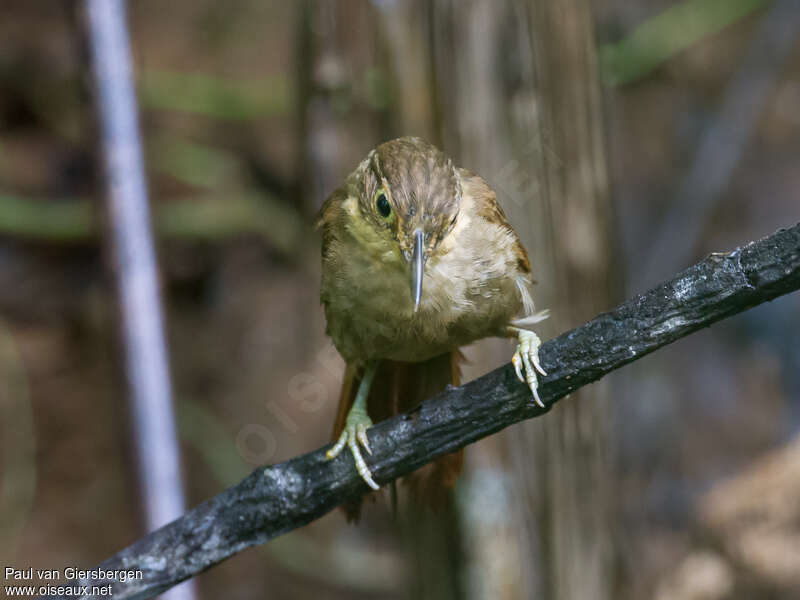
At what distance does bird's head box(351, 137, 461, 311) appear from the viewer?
2066 millimetres

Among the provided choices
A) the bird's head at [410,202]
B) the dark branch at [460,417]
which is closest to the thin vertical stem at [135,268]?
the dark branch at [460,417]

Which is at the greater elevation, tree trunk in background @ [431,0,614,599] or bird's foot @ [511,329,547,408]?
tree trunk in background @ [431,0,614,599]

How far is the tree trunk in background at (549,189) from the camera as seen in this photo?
9.80 feet

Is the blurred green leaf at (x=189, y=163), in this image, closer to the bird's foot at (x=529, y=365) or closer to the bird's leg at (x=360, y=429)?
the bird's leg at (x=360, y=429)

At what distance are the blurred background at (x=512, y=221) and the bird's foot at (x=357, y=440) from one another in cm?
73

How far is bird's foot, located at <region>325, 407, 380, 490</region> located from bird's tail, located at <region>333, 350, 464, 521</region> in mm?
53

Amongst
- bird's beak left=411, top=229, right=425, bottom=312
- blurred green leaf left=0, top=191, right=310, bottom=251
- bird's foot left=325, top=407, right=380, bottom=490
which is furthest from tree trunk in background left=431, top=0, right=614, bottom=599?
blurred green leaf left=0, top=191, right=310, bottom=251

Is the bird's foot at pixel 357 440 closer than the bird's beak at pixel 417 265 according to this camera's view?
No

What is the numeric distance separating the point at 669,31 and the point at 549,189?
263 centimetres

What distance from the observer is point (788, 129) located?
223 inches

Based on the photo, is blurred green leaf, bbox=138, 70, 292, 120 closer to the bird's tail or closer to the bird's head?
the bird's tail

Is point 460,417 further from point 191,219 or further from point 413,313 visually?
point 191,219

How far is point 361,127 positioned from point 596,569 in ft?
7.75

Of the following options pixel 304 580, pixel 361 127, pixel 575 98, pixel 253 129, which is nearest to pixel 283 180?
pixel 253 129
